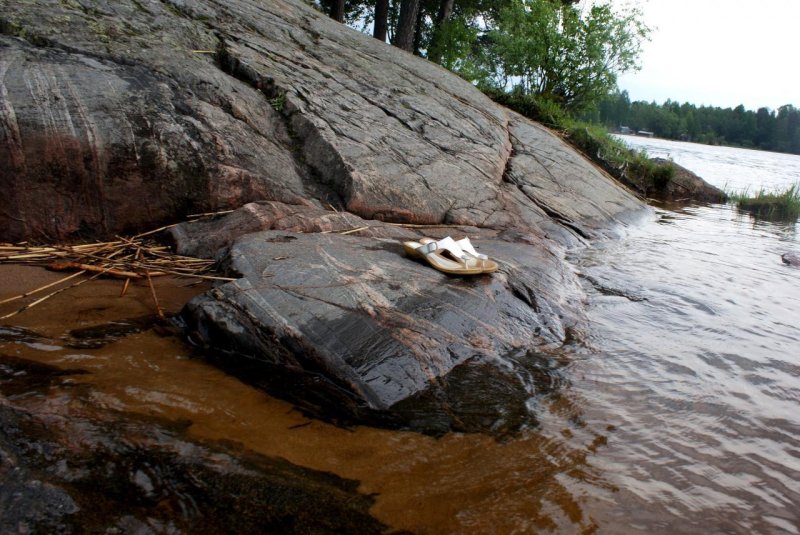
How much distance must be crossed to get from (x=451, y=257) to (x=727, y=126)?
85302mm

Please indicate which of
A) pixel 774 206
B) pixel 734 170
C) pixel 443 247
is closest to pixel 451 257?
pixel 443 247

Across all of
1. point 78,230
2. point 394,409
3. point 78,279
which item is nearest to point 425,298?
point 394,409

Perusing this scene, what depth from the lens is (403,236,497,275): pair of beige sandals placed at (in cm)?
350

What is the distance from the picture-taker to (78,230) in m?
3.80

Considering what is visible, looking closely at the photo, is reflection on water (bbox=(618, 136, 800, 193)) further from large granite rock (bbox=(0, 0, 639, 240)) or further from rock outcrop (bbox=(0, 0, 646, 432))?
rock outcrop (bbox=(0, 0, 646, 432))

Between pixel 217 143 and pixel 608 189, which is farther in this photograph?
pixel 608 189

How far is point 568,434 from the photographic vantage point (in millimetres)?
2318

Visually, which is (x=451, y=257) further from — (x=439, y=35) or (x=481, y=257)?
(x=439, y=35)

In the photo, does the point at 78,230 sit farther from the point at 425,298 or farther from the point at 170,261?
the point at 425,298

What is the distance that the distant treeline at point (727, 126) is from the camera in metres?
66.0

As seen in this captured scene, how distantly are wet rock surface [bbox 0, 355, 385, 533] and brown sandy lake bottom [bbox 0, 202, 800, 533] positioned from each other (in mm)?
17

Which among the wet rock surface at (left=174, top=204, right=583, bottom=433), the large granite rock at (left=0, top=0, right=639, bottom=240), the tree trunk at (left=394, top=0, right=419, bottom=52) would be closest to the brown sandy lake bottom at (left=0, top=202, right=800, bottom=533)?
the wet rock surface at (left=174, top=204, right=583, bottom=433)

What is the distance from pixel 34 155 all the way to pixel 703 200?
40.1 ft

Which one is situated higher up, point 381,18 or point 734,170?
point 381,18
